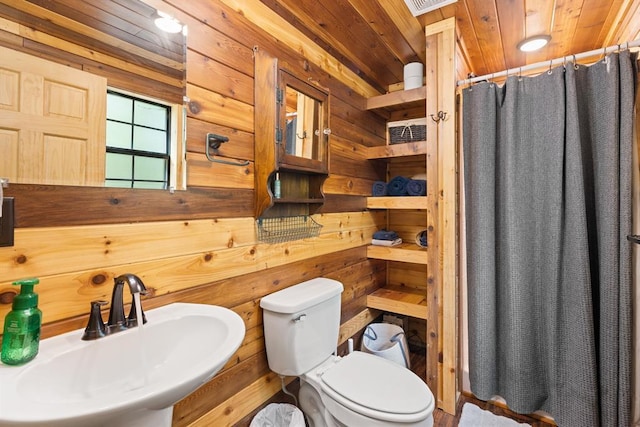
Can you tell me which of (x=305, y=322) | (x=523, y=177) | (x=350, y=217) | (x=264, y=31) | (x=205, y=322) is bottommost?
(x=305, y=322)

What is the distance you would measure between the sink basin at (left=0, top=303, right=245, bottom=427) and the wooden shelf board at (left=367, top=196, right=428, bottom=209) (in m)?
1.43

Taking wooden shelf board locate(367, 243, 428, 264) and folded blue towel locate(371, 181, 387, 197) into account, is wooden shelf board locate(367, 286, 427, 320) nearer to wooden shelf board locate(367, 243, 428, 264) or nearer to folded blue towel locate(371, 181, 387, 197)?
wooden shelf board locate(367, 243, 428, 264)

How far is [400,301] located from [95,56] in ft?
6.78

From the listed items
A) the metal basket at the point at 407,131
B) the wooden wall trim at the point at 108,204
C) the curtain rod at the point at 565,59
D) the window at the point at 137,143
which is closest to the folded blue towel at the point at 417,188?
the metal basket at the point at 407,131

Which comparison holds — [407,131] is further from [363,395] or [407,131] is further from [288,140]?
[363,395]

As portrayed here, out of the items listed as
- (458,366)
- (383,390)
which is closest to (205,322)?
(383,390)

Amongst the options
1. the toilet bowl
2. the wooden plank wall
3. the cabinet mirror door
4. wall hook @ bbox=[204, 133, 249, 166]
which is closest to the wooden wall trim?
the wooden plank wall

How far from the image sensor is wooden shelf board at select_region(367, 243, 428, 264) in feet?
6.54

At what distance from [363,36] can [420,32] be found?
38 centimetres

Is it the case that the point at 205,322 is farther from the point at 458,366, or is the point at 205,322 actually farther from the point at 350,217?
the point at 458,366

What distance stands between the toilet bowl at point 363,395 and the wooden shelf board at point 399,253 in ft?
2.42

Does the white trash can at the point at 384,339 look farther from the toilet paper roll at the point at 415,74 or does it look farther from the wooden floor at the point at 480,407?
the toilet paper roll at the point at 415,74

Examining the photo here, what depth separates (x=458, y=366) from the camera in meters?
1.92

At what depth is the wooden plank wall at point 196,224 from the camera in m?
0.80
